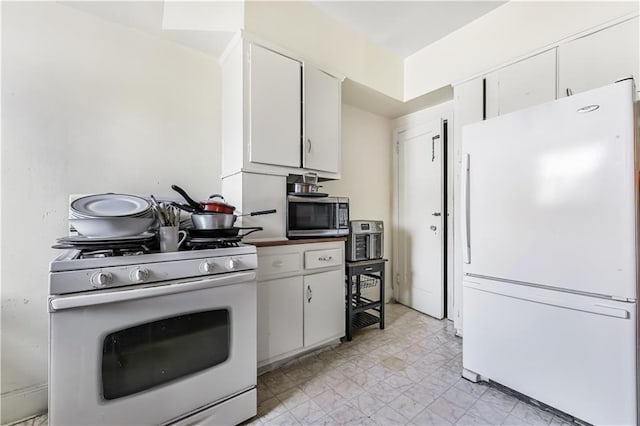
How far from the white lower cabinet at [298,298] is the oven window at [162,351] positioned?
48cm

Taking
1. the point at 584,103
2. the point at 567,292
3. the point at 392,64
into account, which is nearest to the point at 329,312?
the point at 567,292

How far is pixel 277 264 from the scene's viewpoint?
1885mm

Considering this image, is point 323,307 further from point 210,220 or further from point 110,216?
point 110,216

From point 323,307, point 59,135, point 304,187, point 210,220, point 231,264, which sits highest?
point 59,135

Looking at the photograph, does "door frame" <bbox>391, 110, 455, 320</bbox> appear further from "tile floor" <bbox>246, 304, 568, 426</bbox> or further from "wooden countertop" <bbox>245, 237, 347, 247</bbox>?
"wooden countertop" <bbox>245, 237, 347, 247</bbox>

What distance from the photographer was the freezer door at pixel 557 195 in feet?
4.04

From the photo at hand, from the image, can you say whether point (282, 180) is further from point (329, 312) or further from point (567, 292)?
point (567, 292)

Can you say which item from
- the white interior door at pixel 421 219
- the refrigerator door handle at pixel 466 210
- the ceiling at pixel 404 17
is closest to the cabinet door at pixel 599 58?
the ceiling at pixel 404 17

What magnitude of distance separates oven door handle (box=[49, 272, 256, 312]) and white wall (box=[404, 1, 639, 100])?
102 inches

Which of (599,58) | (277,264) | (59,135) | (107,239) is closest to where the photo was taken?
(107,239)

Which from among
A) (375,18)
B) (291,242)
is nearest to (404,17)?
(375,18)

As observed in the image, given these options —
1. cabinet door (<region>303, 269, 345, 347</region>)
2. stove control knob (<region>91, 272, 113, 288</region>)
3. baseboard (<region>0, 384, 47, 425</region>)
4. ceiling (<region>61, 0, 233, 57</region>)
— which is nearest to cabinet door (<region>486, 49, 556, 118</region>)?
cabinet door (<region>303, 269, 345, 347</region>)

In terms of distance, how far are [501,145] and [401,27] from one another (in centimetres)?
158

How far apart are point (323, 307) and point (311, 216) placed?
2.41 ft
